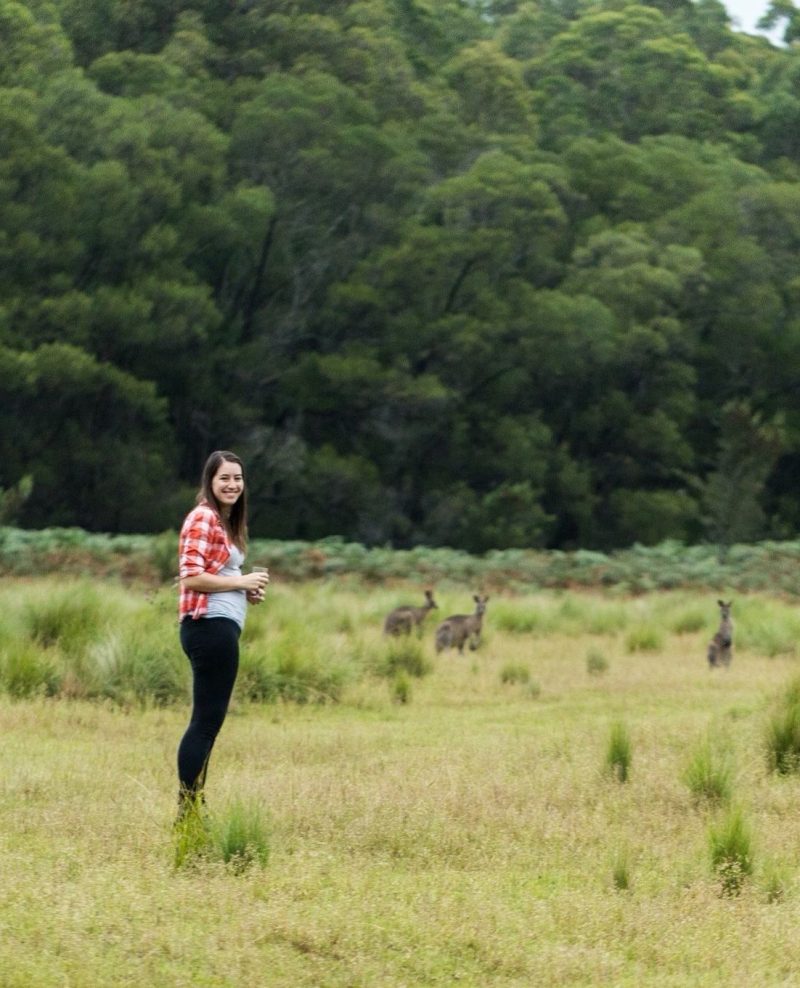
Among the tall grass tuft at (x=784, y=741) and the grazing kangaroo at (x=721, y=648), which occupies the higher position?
the tall grass tuft at (x=784, y=741)

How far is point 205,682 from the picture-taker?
314 inches

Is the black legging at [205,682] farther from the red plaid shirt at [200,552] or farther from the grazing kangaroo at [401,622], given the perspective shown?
the grazing kangaroo at [401,622]

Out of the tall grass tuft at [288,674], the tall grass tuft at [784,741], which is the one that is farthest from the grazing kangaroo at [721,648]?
the tall grass tuft at [784,741]

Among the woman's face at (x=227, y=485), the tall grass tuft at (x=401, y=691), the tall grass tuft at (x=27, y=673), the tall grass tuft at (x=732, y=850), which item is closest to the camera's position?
the tall grass tuft at (x=732, y=850)

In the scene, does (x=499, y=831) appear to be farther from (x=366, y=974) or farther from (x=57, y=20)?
(x=57, y=20)

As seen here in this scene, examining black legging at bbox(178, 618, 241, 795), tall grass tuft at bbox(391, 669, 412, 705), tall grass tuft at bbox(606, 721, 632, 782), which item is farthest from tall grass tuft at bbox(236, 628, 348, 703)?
black legging at bbox(178, 618, 241, 795)

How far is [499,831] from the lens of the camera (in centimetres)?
868

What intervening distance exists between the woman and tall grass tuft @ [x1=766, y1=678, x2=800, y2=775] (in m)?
4.22

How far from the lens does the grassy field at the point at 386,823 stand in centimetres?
632

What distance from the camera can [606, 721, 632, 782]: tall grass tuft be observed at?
10.4 m

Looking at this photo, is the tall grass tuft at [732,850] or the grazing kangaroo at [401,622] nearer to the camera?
the tall grass tuft at [732,850]

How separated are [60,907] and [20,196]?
3963 cm

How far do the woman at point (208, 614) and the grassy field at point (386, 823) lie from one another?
331 mm

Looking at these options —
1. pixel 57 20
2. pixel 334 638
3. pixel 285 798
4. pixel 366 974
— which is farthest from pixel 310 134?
pixel 366 974
